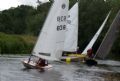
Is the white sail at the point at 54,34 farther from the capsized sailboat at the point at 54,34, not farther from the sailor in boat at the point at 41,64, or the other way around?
the sailor in boat at the point at 41,64

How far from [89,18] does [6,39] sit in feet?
89.1

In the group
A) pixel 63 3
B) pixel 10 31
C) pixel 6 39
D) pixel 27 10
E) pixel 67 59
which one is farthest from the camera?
pixel 27 10

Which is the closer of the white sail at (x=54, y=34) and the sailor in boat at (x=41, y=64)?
the white sail at (x=54, y=34)

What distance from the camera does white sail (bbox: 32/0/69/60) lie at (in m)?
38.2

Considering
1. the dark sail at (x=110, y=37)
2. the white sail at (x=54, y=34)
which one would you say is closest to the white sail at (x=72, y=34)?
the dark sail at (x=110, y=37)

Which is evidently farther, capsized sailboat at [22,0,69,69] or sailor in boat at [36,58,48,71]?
sailor in boat at [36,58,48,71]

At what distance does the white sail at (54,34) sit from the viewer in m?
38.2

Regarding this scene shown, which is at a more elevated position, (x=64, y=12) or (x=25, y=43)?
(x=64, y=12)

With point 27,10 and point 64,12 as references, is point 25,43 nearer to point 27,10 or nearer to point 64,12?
point 64,12

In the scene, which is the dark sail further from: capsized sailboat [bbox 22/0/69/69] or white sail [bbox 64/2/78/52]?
white sail [bbox 64/2/78/52]

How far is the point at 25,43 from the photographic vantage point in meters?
74.1

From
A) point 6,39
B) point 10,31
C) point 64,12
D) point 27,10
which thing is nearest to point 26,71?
point 64,12

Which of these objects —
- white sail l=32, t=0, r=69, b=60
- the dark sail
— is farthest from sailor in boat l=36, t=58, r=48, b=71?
the dark sail

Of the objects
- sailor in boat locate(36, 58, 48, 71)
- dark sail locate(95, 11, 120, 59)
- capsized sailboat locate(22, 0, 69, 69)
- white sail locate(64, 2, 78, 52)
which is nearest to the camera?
dark sail locate(95, 11, 120, 59)
